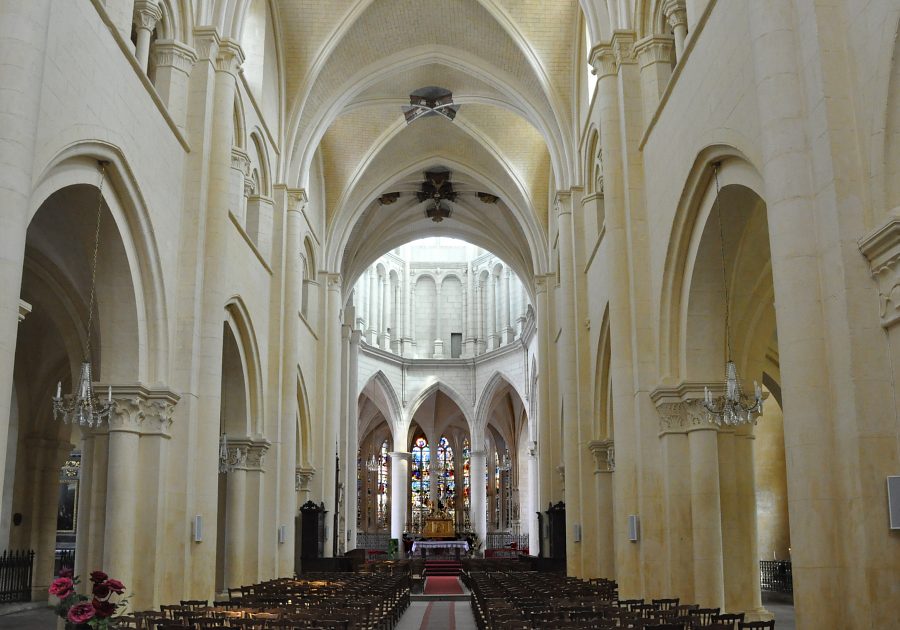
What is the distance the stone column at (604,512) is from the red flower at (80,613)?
53.1 ft

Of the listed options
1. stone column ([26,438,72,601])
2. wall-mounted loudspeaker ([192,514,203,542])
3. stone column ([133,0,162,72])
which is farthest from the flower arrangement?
stone column ([26,438,72,601])

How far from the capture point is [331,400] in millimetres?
33062

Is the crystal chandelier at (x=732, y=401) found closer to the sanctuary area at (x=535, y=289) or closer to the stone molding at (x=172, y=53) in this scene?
the sanctuary area at (x=535, y=289)

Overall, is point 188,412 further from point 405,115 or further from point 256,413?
point 405,115

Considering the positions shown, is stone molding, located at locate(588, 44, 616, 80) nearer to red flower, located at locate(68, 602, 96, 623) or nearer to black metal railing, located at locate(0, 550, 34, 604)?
red flower, located at locate(68, 602, 96, 623)

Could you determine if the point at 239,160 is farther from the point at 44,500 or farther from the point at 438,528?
the point at 438,528

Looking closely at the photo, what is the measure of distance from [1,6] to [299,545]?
2192 cm

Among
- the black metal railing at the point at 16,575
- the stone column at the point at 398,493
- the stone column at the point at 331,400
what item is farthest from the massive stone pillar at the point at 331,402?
the stone column at the point at 398,493

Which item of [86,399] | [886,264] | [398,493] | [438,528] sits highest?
[886,264]

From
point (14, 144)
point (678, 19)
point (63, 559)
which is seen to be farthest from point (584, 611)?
point (63, 559)

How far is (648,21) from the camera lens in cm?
1764

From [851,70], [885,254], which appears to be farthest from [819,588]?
[851,70]

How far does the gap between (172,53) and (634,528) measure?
38.2 feet

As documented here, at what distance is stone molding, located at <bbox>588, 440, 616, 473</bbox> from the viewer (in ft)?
72.9
